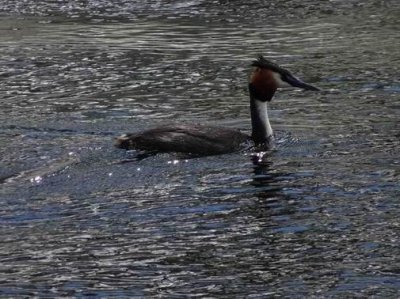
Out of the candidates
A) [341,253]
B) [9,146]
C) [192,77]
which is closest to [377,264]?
[341,253]

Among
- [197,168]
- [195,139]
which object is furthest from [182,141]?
[197,168]

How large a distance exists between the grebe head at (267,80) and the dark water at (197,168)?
47cm

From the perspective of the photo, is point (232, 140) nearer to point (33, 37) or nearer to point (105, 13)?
point (33, 37)

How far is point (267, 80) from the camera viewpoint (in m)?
13.4

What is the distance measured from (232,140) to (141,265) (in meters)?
3.66

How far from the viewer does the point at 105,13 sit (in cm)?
2161

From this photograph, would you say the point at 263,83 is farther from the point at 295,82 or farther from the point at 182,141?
the point at 182,141

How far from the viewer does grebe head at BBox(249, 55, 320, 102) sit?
43.8ft

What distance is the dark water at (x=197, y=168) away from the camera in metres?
8.96

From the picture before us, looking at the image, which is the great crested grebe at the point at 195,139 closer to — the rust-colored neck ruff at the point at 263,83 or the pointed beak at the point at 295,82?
the rust-colored neck ruff at the point at 263,83

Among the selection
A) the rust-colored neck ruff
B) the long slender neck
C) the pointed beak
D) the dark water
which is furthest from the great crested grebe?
the pointed beak

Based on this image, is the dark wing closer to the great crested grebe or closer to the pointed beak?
the great crested grebe

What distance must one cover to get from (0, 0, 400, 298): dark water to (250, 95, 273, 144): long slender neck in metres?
0.20

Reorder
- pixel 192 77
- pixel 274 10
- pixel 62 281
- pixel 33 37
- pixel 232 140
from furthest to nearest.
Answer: pixel 274 10 < pixel 33 37 < pixel 192 77 < pixel 232 140 < pixel 62 281
